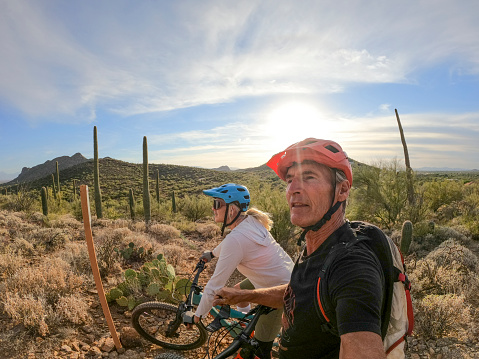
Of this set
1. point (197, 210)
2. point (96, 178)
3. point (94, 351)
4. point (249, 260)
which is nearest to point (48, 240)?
point (94, 351)

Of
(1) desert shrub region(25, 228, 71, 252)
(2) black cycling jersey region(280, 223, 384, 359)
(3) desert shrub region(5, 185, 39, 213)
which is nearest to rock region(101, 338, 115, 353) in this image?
(2) black cycling jersey region(280, 223, 384, 359)

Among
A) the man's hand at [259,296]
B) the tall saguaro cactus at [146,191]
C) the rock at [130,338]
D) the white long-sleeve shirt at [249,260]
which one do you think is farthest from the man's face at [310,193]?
the tall saguaro cactus at [146,191]

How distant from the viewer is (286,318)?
60.6 inches

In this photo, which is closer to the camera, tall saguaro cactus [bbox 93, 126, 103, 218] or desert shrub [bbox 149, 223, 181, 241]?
desert shrub [bbox 149, 223, 181, 241]

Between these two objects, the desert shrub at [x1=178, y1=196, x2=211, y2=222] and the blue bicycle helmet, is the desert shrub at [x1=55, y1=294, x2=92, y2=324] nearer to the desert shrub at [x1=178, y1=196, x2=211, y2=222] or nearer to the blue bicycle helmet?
the blue bicycle helmet

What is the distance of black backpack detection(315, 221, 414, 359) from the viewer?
1169mm

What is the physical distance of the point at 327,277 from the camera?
3.92ft

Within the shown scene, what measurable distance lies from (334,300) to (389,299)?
24 centimetres

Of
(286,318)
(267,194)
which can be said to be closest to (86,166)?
(267,194)

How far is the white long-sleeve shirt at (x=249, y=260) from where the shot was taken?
8.43ft

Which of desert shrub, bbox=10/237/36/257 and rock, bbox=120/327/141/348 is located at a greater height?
desert shrub, bbox=10/237/36/257

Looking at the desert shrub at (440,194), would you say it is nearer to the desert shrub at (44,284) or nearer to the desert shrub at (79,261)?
the desert shrub at (79,261)

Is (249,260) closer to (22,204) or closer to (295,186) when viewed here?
(295,186)

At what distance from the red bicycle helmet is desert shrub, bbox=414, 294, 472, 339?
12.4 ft
